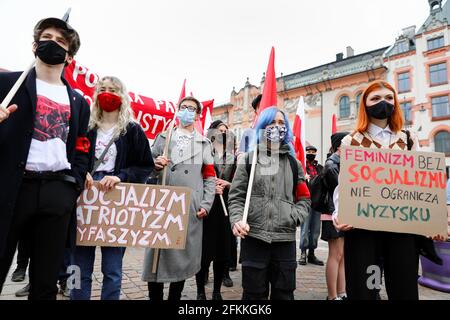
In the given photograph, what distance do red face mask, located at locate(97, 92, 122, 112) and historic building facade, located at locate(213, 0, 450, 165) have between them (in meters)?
24.1

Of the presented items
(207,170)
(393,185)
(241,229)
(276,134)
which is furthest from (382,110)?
(207,170)

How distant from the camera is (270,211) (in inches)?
92.0

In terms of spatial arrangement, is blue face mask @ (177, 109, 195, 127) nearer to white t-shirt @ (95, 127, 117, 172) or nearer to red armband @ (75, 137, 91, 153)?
white t-shirt @ (95, 127, 117, 172)

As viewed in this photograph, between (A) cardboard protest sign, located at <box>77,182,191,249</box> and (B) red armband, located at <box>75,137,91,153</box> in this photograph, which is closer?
(B) red armband, located at <box>75,137,91,153</box>

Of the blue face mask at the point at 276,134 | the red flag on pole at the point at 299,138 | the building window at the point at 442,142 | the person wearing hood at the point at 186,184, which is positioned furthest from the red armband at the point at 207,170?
the building window at the point at 442,142

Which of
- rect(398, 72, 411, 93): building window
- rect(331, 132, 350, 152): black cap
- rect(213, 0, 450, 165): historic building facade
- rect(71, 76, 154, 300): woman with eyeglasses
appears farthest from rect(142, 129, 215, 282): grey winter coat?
rect(398, 72, 411, 93): building window

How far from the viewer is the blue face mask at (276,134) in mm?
2510

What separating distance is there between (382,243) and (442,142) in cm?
2421

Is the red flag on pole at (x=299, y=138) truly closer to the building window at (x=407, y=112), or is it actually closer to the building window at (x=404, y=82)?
the building window at (x=407, y=112)

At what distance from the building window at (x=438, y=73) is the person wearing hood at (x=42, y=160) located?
26857 mm

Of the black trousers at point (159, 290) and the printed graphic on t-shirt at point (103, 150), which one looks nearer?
the printed graphic on t-shirt at point (103, 150)

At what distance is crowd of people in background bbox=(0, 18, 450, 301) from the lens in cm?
175
